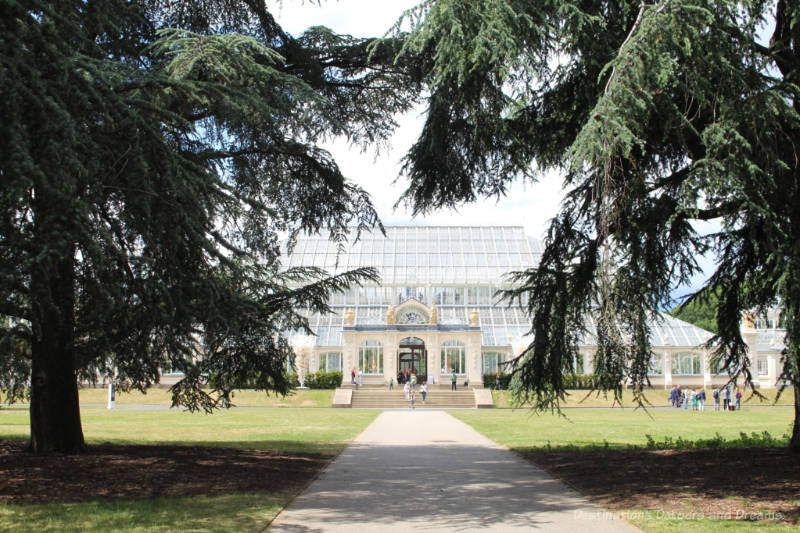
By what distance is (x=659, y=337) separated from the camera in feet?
150

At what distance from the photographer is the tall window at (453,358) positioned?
146 feet

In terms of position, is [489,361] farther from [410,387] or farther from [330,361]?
[410,387]

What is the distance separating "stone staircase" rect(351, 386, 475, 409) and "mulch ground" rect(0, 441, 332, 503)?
921 inches

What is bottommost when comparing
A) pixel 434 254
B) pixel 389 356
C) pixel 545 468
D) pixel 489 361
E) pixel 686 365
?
pixel 545 468

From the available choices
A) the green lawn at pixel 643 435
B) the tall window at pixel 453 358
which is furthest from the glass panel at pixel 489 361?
the green lawn at pixel 643 435

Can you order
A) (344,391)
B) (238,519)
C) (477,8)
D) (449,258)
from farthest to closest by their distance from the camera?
(449,258)
(344,391)
(477,8)
(238,519)

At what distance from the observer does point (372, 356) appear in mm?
44250

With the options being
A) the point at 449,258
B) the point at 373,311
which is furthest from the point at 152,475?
the point at 449,258

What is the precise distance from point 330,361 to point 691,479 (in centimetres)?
3703

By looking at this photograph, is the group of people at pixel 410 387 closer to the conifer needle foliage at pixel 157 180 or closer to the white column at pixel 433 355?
the white column at pixel 433 355

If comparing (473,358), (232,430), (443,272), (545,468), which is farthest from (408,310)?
(545,468)

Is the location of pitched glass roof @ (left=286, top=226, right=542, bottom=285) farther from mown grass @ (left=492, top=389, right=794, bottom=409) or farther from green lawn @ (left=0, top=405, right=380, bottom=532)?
green lawn @ (left=0, top=405, right=380, bottom=532)

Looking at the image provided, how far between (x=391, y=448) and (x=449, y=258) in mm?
38506

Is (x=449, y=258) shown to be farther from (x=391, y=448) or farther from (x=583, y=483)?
(x=583, y=483)
